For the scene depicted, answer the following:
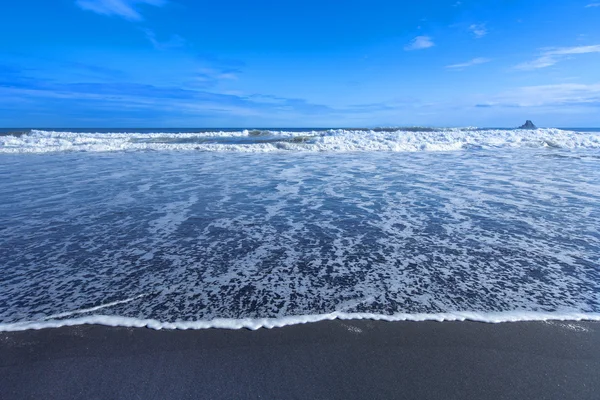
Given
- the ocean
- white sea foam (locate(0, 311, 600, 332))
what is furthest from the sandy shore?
the ocean

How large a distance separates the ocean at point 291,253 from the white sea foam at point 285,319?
0.05 feet

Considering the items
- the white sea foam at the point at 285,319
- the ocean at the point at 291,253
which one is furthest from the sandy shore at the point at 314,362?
the ocean at the point at 291,253

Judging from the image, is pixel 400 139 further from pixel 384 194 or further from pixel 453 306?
pixel 453 306

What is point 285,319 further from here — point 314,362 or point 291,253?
point 291,253

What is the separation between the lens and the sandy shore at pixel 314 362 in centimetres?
231

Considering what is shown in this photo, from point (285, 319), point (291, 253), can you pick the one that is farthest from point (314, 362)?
point (291, 253)

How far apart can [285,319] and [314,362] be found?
1.95ft

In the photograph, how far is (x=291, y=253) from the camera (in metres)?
4.68

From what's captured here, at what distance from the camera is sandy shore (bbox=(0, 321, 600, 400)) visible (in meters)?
2.31

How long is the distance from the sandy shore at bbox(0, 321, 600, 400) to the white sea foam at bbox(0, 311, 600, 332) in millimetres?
64

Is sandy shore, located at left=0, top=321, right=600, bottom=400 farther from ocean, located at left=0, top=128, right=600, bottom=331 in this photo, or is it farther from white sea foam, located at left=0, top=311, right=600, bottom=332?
ocean, located at left=0, top=128, right=600, bottom=331

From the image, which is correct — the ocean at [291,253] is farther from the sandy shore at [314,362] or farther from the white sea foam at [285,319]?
the sandy shore at [314,362]

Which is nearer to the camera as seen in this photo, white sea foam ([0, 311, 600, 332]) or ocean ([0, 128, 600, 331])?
white sea foam ([0, 311, 600, 332])

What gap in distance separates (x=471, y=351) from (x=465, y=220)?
3932 mm
